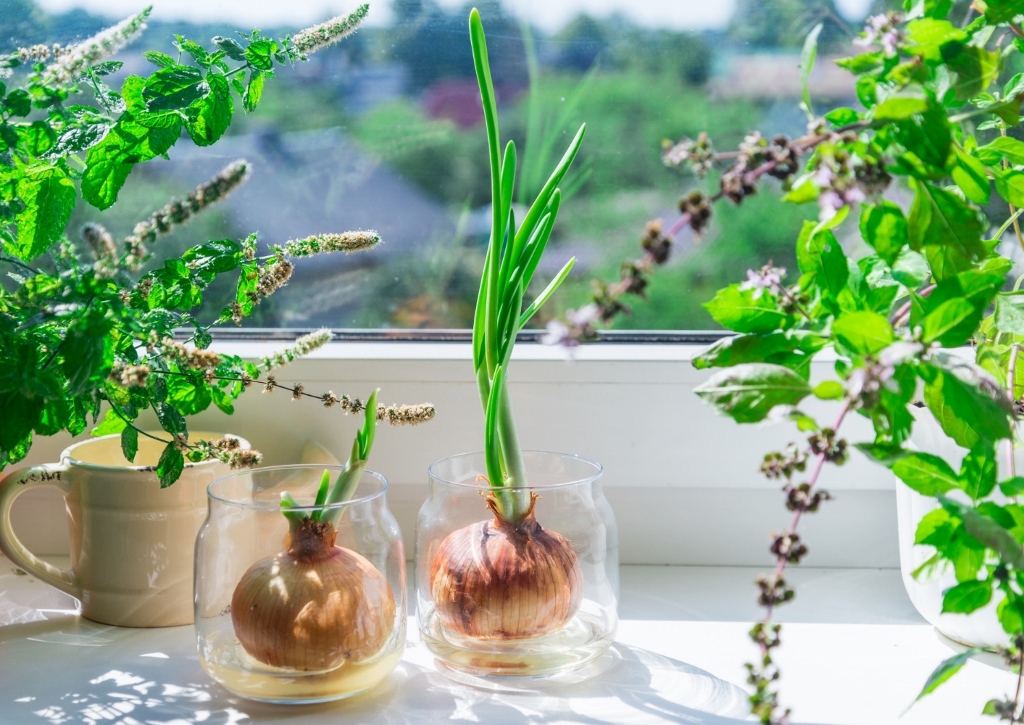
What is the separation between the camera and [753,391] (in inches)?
16.1

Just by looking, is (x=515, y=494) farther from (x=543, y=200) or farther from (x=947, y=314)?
(x=947, y=314)

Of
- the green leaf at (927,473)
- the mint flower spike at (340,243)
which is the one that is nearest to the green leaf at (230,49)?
the mint flower spike at (340,243)

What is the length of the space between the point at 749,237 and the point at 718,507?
254 mm

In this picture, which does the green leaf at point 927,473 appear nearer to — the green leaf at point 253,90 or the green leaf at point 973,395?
the green leaf at point 973,395

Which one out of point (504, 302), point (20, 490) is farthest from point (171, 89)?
point (20, 490)

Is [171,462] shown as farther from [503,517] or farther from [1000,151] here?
[1000,151]

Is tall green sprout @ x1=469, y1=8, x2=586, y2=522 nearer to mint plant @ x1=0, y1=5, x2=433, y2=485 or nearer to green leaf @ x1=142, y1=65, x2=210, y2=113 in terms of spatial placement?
mint plant @ x1=0, y1=5, x2=433, y2=485

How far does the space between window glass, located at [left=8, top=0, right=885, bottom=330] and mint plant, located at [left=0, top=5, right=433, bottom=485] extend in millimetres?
278

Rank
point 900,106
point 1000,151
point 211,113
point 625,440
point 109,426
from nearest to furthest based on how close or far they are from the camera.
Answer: point 900,106 → point 1000,151 → point 211,113 → point 109,426 → point 625,440

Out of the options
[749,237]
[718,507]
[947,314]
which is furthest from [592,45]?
[947,314]

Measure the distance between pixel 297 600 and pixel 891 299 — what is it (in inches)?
14.8

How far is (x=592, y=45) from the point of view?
2.84ft

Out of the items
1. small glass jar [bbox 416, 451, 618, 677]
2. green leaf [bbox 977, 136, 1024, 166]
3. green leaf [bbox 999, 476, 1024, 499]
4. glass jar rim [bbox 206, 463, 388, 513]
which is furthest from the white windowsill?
green leaf [bbox 977, 136, 1024, 166]

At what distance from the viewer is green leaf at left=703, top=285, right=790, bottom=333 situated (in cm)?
47
